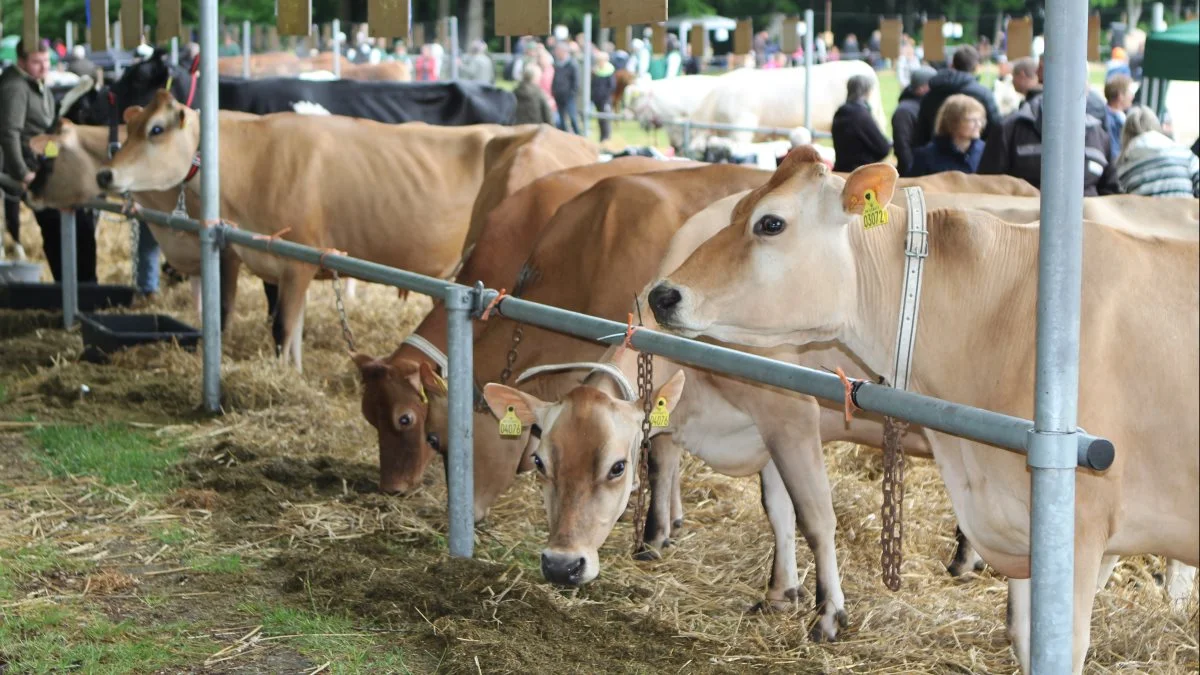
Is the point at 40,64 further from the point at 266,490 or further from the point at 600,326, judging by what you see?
the point at 600,326

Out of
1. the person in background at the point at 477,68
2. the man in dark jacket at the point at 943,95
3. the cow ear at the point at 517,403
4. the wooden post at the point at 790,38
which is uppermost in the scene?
the person in background at the point at 477,68

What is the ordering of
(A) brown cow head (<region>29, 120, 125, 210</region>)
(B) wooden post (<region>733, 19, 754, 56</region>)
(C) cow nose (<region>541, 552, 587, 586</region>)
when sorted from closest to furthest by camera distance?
(C) cow nose (<region>541, 552, 587, 586</region>) < (A) brown cow head (<region>29, 120, 125, 210</region>) < (B) wooden post (<region>733, 19, 754, 56</region>)

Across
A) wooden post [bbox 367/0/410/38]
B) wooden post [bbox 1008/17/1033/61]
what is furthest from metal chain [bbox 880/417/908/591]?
wooden post [bbox 1008/17/1033/61]

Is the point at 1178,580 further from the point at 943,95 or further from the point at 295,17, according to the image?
the point at 943,95

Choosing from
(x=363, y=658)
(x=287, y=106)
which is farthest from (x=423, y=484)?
(x=287, y=106)

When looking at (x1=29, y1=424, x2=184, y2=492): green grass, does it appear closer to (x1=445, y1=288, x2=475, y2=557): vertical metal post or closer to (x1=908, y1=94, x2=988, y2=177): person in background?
(x1=445, y1=288, x2=475, y2=557): vertical metal post

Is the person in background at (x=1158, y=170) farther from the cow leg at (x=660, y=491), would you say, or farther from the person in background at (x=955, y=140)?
the cow leg at (x=660, y=491)

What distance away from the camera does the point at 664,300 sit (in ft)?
11.8

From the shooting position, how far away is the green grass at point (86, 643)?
12.4 feet

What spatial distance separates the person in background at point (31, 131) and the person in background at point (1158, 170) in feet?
25.1

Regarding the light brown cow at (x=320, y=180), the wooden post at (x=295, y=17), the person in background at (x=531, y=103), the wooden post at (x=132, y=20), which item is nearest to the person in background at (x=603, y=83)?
the person in background at (x=531, y=103)

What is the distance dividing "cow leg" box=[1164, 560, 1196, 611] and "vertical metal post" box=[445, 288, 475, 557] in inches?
97.8

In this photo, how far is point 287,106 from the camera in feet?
36.9

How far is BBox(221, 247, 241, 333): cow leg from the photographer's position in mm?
9086
